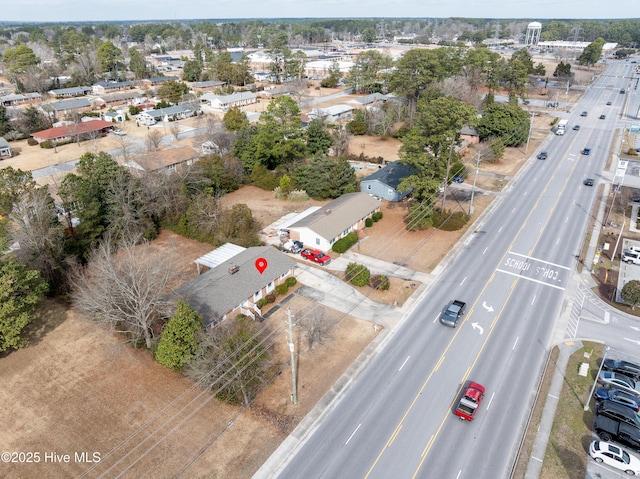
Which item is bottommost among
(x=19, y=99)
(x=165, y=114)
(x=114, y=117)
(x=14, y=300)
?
(x=114, y=117)

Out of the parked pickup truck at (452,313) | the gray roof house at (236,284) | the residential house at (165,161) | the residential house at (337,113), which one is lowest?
the parked pickup truck at (452,313)

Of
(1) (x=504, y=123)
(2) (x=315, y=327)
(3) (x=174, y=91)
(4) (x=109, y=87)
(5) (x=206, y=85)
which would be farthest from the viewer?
(5) (x=206, y=85)

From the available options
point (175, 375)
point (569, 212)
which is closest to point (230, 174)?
point (175, 375)

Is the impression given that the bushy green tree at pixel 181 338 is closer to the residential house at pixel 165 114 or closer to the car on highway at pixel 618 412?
the car on highway at pixel 618 412

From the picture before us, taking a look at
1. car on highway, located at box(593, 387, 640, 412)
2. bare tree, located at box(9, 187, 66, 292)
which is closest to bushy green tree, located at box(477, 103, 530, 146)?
car on highway, located at box(593, 387, 640, 412)

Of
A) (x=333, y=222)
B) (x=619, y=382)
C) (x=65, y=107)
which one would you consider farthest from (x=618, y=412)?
(x=65, y=107)

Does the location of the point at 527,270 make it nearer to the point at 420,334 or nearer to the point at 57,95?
the point at 420,334

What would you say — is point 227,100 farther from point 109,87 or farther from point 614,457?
point 614,457

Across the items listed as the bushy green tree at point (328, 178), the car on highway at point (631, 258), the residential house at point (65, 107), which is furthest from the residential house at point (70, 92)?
the car on highway at point (631, 258)
